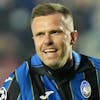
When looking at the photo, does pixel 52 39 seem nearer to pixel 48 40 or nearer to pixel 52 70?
pixel 48 40

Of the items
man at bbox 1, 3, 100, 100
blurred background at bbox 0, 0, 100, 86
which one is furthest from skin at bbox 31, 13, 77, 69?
blurred background at bbox 0, 0, 100, 86

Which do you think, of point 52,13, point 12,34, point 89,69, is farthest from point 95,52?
point 52,13

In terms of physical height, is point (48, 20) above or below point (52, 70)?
above

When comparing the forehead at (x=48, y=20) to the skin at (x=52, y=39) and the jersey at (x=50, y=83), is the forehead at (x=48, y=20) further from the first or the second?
the jersey at (x=50, y=83)

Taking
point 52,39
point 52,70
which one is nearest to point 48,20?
point 52,39

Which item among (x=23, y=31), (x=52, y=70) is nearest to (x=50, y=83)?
(x=52, y=70)

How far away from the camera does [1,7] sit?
244 cm

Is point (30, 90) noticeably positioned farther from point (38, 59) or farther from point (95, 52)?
point (95, 52)

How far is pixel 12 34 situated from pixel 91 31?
669 millimetres

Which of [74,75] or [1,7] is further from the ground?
[1,7]

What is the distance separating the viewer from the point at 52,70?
123cm

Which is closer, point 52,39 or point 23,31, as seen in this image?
point 52,39

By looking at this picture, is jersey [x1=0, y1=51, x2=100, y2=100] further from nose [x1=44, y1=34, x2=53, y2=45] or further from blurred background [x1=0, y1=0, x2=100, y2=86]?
blurred background [x1=0, y1=0, x2=100, y2=86]

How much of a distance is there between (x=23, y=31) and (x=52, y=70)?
122cm
